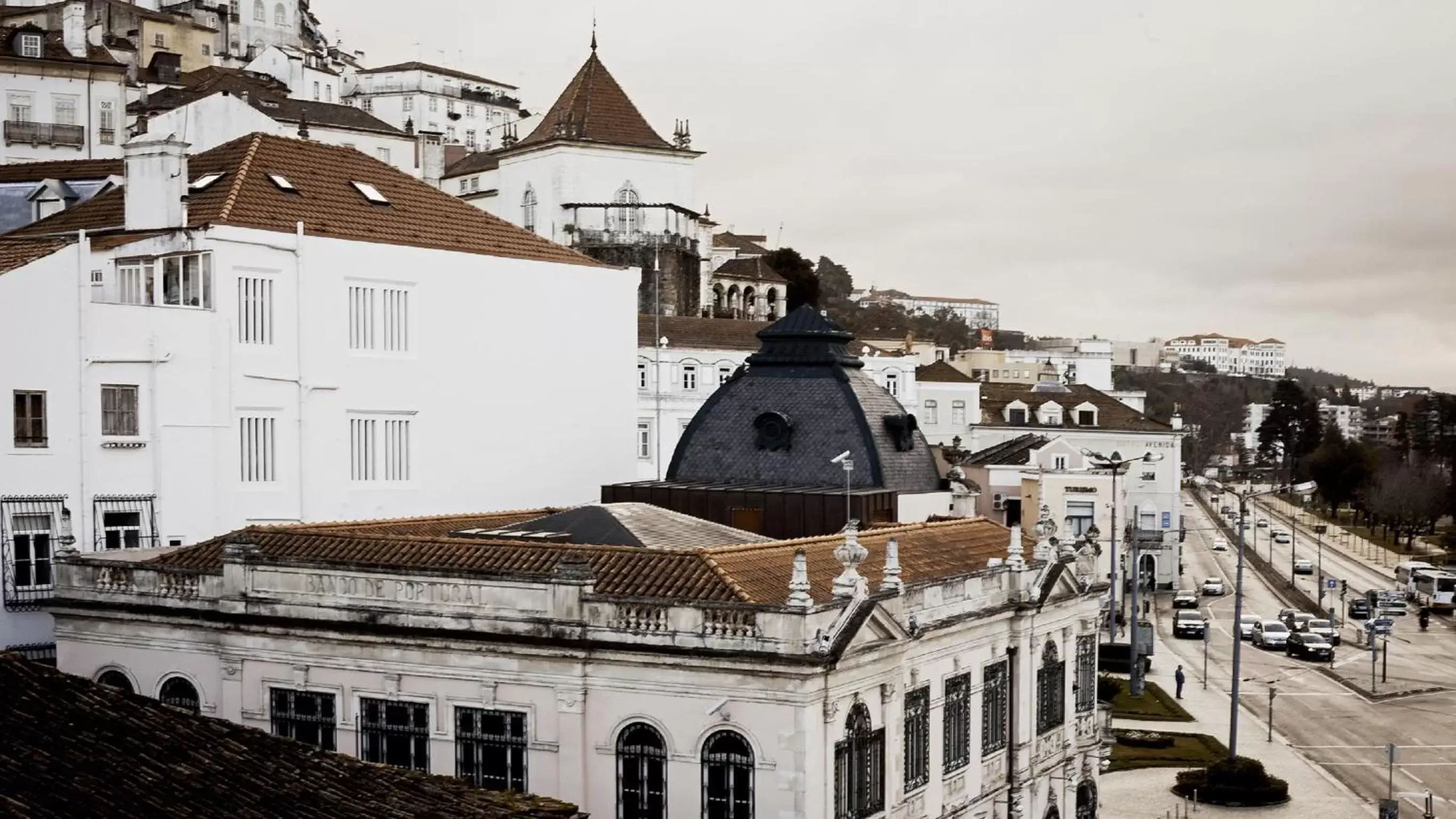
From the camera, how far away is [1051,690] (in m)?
47.8

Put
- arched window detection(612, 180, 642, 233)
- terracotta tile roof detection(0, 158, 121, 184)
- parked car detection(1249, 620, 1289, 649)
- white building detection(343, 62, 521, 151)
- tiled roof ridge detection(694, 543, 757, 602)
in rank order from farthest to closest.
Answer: white building detection(343, 62, 521, 151), parked car detection(1249, 620, 1289, 649), arched window detection(612, 180, 642, 233), terracotta tile roof detection(0, 158, 121, 184), tiled roof ridge detection(694, 543, 757, 602)

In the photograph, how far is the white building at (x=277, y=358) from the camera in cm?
4447

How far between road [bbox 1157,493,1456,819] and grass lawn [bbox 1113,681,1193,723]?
3380 mm

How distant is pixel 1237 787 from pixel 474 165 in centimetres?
7299

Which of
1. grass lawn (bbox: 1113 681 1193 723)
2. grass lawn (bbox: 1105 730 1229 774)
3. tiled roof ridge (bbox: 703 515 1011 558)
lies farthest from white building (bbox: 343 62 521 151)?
tiled roof ridge (bbox: 703 515 1011 558)

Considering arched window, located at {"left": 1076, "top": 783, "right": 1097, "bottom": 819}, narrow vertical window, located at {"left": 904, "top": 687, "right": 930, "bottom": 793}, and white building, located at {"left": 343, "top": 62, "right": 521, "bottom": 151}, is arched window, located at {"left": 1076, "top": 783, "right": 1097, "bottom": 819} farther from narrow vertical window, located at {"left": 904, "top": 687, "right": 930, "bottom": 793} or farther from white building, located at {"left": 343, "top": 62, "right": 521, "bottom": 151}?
white building, located at {"left": 343, "top": 62, "right": 521, "bottom": 151}

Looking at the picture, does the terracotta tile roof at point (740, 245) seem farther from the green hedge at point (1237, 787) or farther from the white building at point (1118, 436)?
the green hedge at point (1237, 787)

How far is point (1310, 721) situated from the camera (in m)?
76.6

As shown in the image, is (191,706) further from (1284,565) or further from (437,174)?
(1284,565)

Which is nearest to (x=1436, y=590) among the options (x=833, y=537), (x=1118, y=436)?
(x=1118, y=436)

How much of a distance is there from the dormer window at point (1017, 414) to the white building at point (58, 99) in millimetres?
54377

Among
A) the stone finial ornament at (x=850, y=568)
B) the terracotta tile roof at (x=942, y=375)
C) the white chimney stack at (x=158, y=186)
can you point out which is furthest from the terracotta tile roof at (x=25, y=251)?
the terracotta tile roof at (x=942, y=375)

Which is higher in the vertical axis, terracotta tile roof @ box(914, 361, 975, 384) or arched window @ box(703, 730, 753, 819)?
terracotta tile roof @ box(914, 361, 975, 384)

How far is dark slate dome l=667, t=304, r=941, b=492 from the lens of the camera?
4912cm
